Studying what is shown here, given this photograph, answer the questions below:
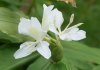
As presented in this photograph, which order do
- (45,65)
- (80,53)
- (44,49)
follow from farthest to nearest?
(80,53), (45,65), (44,49)

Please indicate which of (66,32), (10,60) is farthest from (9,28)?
(66,32)

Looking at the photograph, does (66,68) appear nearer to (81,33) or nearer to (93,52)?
(81,33)

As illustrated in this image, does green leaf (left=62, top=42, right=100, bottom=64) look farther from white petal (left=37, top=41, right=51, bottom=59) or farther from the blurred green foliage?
white petal (left=37, top=41, right=51, bottom=59)

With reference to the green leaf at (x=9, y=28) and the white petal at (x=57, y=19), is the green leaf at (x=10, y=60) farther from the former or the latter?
the white petal at (x=57, y=19)

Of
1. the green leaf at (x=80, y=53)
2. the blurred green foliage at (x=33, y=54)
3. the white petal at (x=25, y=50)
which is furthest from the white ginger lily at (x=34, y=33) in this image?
the green leaf at (x=80, y=53)

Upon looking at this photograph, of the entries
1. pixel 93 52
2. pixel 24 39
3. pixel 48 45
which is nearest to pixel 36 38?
pixel 48 45

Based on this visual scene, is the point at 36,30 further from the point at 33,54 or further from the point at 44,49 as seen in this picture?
the point at 33,54
